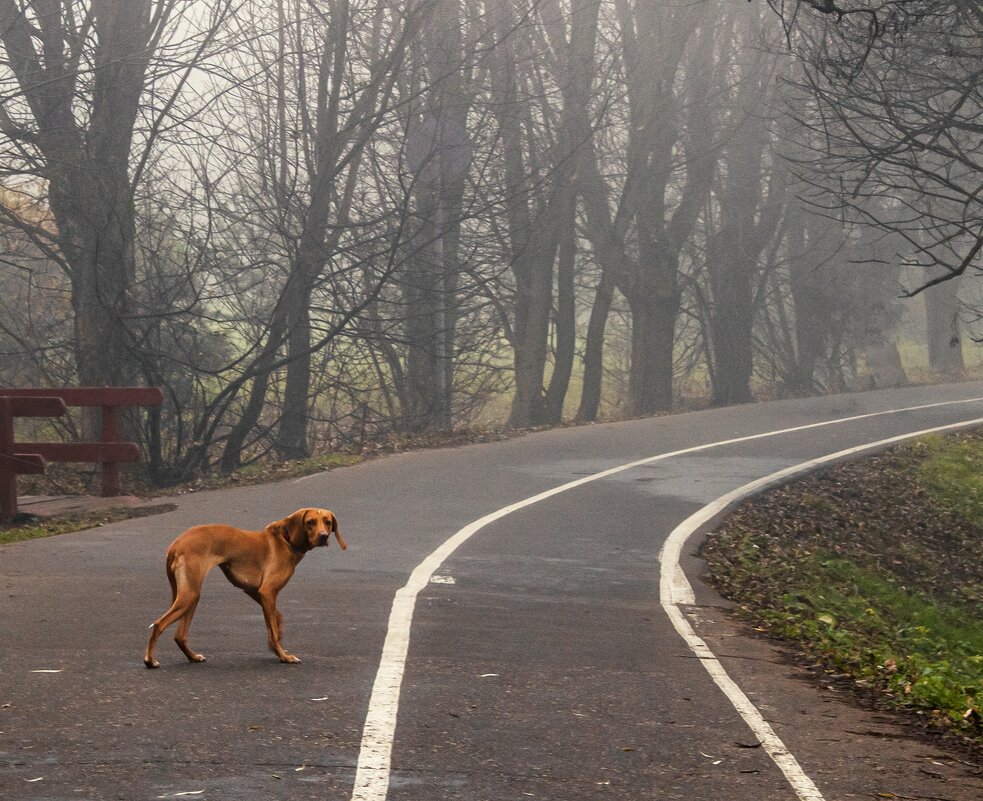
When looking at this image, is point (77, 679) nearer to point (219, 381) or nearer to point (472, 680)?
point (472, 680)

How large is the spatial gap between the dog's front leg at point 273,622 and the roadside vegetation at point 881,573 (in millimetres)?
3345

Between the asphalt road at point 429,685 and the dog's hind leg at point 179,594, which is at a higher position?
the dog's hind leg at point 179,594

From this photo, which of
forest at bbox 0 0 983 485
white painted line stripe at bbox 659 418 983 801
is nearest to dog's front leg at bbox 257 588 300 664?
white painted line stripe at bbox 659 418 983 801

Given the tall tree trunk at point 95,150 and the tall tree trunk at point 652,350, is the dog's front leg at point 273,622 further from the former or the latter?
the tall tree trunk at point 652,350

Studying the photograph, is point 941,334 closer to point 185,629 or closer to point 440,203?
point 440,203

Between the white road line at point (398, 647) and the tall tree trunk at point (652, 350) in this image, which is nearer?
the white road line at point (398, 647)

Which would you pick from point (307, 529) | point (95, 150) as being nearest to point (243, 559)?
point (307, 529)

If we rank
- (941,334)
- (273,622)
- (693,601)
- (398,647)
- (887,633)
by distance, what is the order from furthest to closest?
(941,334), (887,633), (693,601), (398,647), (273,622)

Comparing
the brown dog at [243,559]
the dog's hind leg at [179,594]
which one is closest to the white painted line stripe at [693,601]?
the brown dog at [243,559]

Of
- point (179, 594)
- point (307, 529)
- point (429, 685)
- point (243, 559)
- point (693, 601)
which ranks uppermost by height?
point (307, 529)

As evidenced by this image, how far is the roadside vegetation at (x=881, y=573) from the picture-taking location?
858cm

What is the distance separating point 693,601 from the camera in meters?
10.6

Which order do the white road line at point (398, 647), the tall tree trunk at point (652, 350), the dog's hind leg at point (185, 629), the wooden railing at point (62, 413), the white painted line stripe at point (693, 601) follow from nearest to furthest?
the white road line at point (398, 647)
the white painted line stripe at point (693, 601)
the dog's hind leg at point (185, 629)
the wooden railing at point (62, 413)
the tall tree trunk at point (652, 350)

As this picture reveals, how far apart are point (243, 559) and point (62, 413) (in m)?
8.17
